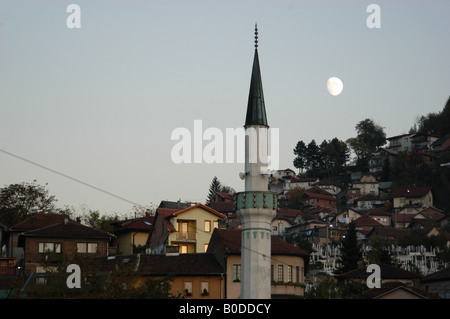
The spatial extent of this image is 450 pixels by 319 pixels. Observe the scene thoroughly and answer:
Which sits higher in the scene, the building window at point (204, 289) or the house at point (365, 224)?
the house at point (365, 224)

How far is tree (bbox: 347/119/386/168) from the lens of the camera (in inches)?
7126

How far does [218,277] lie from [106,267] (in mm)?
7890

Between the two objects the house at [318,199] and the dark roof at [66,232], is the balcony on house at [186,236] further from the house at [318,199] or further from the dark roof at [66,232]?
the house at [318,199]

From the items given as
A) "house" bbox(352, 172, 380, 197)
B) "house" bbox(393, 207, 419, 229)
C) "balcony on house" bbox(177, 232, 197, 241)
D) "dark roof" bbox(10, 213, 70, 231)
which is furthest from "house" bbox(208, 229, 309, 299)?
"house" bbox(352, 172, 380, 197)

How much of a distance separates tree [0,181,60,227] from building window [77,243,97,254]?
19901mm

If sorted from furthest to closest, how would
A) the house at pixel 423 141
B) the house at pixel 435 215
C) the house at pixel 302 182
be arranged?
the house at pixel 302 182, the house at pixel 423 141, the house at pixel 435 215

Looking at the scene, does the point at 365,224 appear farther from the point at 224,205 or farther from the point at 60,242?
the point at 60,242

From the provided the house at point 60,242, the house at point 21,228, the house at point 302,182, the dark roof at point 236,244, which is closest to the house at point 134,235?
the house at point 21,228

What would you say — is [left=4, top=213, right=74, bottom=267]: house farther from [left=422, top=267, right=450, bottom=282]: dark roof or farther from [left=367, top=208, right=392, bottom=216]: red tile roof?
[left=367, top=208, right=392, bottom=216]: red tile roof

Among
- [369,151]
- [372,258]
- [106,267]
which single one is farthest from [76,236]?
[369,151]

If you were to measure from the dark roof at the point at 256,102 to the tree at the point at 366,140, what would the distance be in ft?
464

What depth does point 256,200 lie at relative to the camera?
1483 inches

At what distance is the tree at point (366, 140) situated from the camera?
181 m

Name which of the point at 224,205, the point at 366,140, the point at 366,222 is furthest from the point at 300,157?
the point at 366,222
